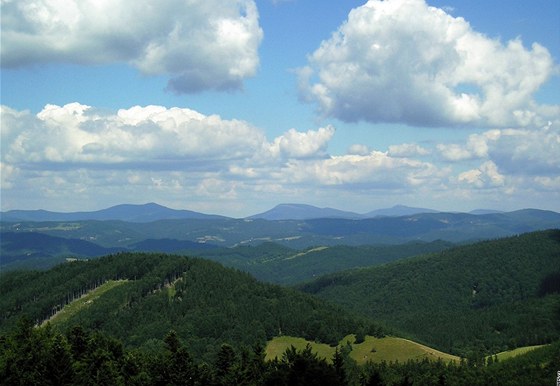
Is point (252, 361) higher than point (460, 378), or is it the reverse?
point (252, 361)

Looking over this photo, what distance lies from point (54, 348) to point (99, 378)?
1101cm

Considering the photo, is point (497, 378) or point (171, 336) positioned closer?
point (171, 336)

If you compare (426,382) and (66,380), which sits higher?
(66,380)

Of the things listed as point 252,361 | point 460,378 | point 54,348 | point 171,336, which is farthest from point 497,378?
point 54,348

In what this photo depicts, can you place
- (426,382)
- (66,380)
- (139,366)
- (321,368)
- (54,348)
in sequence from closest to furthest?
(321,368) < (66,380) < (54,348) < (139,366) < (426,382)

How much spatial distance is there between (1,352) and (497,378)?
152454mm

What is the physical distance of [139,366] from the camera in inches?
4107

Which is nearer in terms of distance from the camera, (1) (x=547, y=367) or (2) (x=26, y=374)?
(2) (x=26, y=374)

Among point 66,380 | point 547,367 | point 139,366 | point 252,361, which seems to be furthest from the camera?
point 547,367

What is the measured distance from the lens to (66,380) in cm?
9012

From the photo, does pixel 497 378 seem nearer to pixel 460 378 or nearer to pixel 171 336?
pixel 460 378

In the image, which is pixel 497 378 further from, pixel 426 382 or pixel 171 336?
pixel 171 336

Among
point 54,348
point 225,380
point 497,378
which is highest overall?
point 54,348

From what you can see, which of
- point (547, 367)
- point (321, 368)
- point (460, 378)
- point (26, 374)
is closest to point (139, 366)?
point (26, 374)
